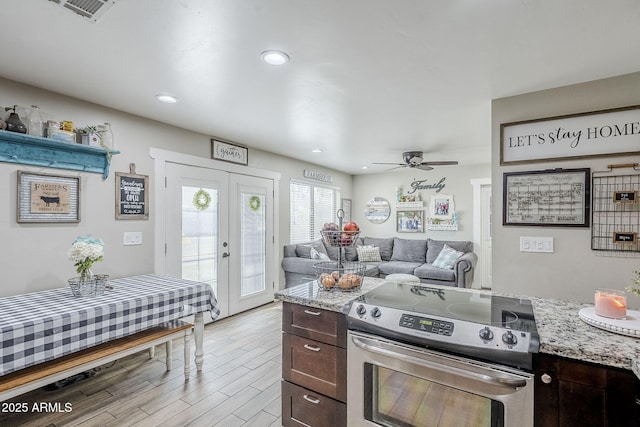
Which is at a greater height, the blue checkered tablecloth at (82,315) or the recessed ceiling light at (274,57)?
the recessed ceiling light at (274,57)

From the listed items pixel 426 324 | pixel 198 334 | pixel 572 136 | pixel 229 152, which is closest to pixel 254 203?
pixel 229 152

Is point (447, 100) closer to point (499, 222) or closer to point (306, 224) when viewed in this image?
point (499, 222)

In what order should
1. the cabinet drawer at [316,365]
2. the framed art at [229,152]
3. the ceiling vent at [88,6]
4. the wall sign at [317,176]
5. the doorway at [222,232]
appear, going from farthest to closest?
1. the wall sign at [317,176]
2. the framed art at [229,152]
3. the doorway at [222,232]
4. the cabinet drawer at [316,365]
5. the ceiling vent at [88,6]

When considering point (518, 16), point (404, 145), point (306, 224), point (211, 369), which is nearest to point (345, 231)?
point (518, 16)

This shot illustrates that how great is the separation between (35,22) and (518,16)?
2.48 metres

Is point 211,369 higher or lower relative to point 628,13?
lower

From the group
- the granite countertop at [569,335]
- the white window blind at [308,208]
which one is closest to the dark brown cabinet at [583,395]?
the granite countertop at [569,335]

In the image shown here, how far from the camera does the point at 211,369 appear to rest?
2785mm

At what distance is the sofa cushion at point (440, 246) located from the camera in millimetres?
5707

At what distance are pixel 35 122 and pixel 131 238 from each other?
1221 mm

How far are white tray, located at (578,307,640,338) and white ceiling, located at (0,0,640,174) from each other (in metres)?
1.46

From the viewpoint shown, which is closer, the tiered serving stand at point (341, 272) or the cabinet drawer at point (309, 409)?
the cabinet drawer at point (309, 409)

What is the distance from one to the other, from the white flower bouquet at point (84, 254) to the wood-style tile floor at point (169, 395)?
93 cm

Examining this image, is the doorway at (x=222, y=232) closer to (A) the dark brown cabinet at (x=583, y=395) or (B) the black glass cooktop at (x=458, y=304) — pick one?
(B) the black glass cooktop at (x=458, y=304)
